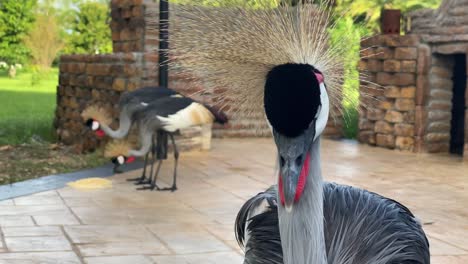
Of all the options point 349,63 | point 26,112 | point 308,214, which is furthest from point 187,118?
point 26,112

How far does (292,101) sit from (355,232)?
96cm

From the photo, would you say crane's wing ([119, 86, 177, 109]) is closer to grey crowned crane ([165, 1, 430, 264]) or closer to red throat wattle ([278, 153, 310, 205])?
grey crowned crane ([165, 1, 430, 264])

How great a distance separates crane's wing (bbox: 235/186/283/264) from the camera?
2928 mm

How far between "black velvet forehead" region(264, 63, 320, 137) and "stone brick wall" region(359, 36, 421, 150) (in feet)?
28.0

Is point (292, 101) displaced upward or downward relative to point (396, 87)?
upward

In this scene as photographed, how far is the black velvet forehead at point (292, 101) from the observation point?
7.13 ft

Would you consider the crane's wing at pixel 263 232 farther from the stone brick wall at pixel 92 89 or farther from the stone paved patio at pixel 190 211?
the stone brick wall at pixel 92 89

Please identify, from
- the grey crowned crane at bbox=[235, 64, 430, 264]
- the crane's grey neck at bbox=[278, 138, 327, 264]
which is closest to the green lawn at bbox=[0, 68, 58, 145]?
the grey crowned crane at bbox=[235, 64, 430, 264]

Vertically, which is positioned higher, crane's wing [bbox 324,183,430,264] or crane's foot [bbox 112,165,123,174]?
crane's wing [bbox 324,183,430,264]

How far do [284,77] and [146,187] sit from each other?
5.80 metres

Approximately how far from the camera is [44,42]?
1357 inches

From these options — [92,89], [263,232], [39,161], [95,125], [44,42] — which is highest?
[44,42]

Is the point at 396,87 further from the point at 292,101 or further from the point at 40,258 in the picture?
the point at 292,101

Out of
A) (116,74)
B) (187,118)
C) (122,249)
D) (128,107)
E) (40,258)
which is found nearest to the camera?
(40,258)
